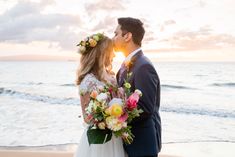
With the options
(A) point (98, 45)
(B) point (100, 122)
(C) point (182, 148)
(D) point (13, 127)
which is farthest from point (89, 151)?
(D) point (13, 127)

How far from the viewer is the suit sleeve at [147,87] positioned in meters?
2.95

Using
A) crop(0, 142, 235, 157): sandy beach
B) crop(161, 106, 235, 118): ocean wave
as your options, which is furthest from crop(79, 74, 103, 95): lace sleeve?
crop(161, 106, 235, 118): ocean wave

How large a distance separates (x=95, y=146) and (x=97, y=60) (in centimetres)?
72

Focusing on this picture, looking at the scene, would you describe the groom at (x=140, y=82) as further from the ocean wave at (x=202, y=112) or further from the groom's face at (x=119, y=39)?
the ocean wave at (x=202, y=112)

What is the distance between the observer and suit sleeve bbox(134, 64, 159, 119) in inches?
116

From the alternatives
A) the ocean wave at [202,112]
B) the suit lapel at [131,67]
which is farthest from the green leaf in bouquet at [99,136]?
the ocean wave at [202,112]

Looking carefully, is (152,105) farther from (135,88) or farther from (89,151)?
(89,151)

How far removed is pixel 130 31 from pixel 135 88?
1.58ft

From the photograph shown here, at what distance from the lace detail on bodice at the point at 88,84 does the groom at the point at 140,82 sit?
7.3 inches

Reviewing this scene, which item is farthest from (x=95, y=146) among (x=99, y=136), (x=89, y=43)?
(x=89, y=43)

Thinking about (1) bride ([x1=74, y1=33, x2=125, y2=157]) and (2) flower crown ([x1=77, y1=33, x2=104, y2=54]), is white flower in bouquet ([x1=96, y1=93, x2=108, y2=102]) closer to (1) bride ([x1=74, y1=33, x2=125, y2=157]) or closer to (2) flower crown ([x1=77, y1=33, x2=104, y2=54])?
(1) bride ([x1=74, y1=33, x2=125, y2=157])

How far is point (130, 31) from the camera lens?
10.5 feet

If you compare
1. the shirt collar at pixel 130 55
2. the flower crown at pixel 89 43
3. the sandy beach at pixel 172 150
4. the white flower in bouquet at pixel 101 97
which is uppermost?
the flower crown at pixel 89 43

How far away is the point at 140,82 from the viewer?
298cm
